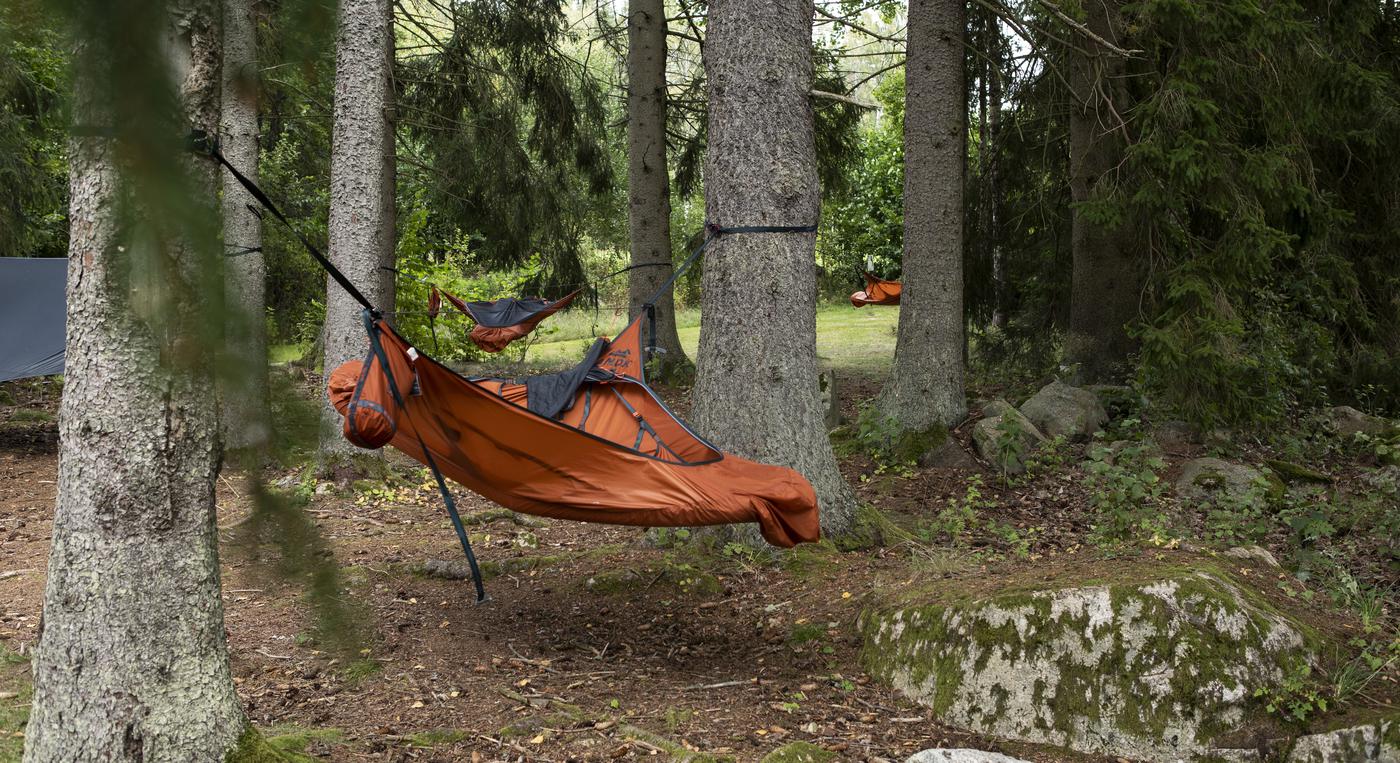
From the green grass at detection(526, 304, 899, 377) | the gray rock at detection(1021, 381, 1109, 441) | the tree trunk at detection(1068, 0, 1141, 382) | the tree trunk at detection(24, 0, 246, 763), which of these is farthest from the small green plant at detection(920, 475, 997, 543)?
the green grass at detection(526, 304, 899, 377)

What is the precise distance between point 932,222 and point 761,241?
2414 mm

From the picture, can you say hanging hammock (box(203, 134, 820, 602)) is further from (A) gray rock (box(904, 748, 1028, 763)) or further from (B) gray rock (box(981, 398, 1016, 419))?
(B) gray rock (box(981, 398, 1016, 419))

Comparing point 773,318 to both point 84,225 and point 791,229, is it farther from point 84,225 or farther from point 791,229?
point 84,225

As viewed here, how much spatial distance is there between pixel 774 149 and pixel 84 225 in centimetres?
252

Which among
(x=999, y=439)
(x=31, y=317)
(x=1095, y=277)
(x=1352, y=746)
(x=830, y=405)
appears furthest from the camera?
(x=1095, y=277)

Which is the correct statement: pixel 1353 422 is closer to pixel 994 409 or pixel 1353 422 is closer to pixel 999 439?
pixel 994 409

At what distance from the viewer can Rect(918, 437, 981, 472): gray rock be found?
555 centimetres

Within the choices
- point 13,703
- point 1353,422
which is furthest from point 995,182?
point 13,703

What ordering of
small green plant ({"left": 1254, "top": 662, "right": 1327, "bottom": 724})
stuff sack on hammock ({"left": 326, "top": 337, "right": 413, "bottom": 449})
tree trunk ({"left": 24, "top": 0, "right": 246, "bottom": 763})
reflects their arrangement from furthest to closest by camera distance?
1. stuff sack on hammock ({"left": 326, "top": 337, "right": 413, "bottom": 449})
2. small green plant ({"left": 1254, "top": 662, "right": 1327, "bottom": 724})
3. tree trunk ({"left": 24, "top": 0, "right": 246, "bottom": 763})

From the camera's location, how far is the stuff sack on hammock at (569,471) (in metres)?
2.73

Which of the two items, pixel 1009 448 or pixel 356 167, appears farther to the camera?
pixel 1009 448

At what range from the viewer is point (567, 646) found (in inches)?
125

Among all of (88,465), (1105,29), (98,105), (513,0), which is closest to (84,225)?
(88,465)

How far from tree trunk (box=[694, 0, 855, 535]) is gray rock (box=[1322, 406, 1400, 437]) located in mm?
4032
